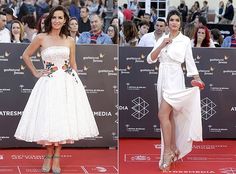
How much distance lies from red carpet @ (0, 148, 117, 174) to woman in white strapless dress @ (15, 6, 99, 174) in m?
0.32

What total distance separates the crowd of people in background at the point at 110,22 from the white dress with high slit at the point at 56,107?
483mm

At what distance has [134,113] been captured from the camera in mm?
7004

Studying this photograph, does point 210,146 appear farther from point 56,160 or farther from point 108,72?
point 56,160

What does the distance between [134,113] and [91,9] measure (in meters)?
1.76

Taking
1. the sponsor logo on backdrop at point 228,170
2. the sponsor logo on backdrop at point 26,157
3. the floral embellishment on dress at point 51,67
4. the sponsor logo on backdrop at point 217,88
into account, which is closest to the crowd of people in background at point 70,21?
the floral embellishment on dress at point 51,67

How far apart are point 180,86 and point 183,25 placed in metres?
0.82

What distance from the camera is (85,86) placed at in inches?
255

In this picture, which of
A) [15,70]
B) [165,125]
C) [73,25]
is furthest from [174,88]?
[15,70]

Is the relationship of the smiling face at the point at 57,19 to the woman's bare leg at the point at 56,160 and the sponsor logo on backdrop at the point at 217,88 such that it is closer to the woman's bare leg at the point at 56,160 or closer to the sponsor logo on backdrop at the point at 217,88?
the woman's bare leg at the point at 56,160

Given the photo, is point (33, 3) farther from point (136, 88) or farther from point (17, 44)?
point (136, 88)

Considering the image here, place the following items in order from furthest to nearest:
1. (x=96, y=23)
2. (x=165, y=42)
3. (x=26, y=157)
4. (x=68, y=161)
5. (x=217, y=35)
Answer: (x=217, y=35), (x=26, y=157), (x=68, y=161), (x=96, y=23), (x=165, y=42)

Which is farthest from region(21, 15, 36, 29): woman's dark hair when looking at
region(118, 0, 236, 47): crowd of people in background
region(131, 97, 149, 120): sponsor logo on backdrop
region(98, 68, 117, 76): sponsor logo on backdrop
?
region(131, 97, 149, 120): sponsor logo on backdrop

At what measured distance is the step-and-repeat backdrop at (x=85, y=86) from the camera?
6.34 metres

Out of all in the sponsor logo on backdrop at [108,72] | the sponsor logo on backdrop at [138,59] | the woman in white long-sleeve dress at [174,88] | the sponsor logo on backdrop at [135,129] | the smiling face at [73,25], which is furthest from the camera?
the sponsor logo on backdrop at [135,129]
